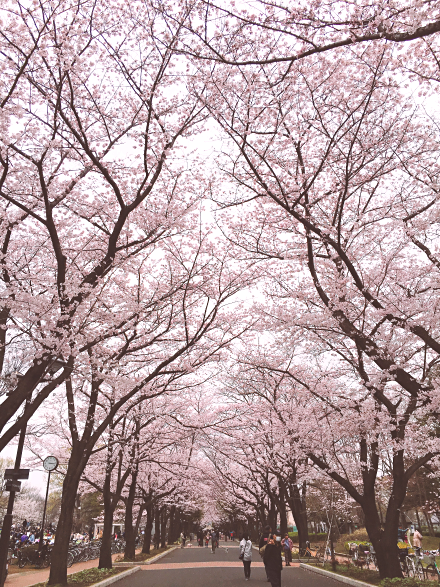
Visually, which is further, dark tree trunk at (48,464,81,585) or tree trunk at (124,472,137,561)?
tree trunk at (124,472,137,561)

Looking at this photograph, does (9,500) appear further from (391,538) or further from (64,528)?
(391,538)

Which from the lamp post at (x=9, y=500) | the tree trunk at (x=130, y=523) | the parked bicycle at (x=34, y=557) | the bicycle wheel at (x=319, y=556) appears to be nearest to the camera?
the lamp post at (x=9, y=500)

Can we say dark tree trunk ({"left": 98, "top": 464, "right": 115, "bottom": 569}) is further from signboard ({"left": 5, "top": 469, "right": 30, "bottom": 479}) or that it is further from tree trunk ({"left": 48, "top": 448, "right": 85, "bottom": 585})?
signboard ({"left": 5, "top": 469, "right": 30, "bottom": 479})

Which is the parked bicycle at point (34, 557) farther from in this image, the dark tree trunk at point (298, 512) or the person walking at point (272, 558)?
the person walking at point (272, 558)

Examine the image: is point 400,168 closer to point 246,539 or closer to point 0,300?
point 0,300

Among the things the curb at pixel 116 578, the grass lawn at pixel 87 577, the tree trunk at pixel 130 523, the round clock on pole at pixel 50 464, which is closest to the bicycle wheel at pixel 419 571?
the curb at pixel 116 578

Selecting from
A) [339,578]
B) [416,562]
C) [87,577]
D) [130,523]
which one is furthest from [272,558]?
[130,523]

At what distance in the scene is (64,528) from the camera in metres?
10.4

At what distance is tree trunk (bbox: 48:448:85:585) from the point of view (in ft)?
32.9

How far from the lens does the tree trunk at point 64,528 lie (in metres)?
10.0

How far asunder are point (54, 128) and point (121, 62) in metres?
1.46

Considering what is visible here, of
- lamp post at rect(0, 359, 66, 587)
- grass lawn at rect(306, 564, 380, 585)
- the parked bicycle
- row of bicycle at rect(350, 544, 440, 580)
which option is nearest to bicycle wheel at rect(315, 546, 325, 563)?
row of bicycle at rect(350, 544, 440, 580)

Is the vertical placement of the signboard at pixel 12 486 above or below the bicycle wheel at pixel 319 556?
above

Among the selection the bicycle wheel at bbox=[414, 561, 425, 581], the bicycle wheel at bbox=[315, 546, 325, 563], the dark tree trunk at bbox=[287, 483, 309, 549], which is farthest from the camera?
the dark tree trunk at bbox=[287, 483, 309, 549]
